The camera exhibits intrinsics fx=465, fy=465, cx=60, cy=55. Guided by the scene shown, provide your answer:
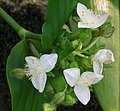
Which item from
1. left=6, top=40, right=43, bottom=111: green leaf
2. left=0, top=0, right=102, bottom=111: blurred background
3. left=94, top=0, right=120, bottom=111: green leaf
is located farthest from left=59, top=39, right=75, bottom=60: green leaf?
left=0, top=0, right=102, bottom=111: blurred background

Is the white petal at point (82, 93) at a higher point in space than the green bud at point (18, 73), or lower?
lower

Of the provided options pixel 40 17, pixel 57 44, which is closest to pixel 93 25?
pixel 57 44

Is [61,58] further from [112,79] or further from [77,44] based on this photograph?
[112,79]

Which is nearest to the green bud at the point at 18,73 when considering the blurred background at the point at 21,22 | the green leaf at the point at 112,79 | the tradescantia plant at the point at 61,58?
the tradescantia plant at the point at 61,58

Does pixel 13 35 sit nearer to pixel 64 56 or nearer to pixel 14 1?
pixel 14 1

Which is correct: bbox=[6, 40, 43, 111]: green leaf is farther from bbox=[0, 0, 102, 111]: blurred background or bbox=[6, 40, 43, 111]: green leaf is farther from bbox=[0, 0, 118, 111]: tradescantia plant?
bbox=[0, 0, 102, 111]: blurred background

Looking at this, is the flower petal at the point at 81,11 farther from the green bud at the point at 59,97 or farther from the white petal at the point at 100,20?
the green bud at the point at 59,97
